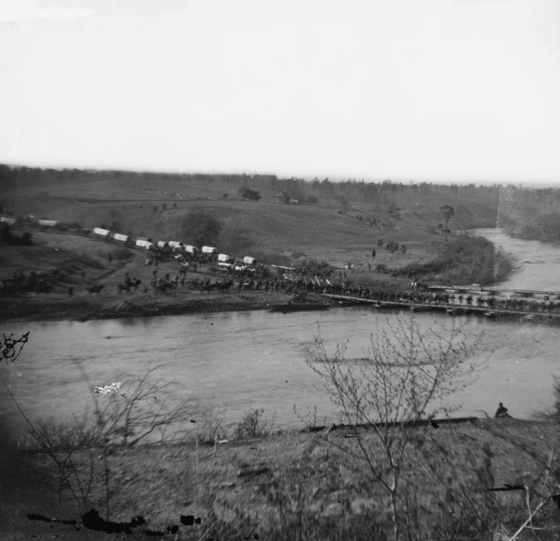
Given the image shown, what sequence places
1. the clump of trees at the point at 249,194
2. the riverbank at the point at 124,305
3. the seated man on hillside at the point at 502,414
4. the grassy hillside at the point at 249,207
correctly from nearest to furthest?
the seated man on hillside at the point at 502,414 → the riverbank at the point at 124,305 → the grassy hillside at the point at 249,207 → the clump of trees at the point at 249,194

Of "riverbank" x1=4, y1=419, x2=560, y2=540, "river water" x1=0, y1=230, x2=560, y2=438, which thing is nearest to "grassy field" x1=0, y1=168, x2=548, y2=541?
"riverbank" x1=4, y1=419, x2=560, y2=540

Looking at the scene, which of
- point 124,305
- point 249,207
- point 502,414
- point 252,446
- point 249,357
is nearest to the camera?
point 252,446

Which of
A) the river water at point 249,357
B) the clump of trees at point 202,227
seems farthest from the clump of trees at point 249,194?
the river water at point 249,357

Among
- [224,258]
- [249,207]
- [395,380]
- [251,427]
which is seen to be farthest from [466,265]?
[251,427]

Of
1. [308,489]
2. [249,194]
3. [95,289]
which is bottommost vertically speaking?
[308,489]

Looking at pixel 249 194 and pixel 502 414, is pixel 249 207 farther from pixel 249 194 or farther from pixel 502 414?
pixel 502 414

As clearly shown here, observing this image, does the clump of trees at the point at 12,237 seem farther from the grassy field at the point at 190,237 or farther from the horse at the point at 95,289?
the horse at the point at 95,289

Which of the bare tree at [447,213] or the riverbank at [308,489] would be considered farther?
the bare tree at [447,213]

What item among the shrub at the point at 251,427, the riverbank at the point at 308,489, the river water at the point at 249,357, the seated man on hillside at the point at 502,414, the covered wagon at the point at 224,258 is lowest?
the riverbank at the point at 308,489

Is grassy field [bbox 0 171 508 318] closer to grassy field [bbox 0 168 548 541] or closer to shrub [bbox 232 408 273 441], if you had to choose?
grassy field [bbox 0 168 548 541]
